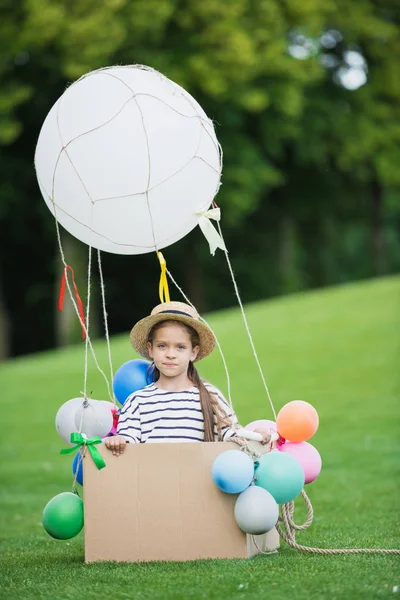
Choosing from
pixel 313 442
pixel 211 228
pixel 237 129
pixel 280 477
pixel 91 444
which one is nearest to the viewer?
pixel 280 477

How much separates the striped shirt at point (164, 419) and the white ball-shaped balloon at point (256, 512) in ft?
1.33

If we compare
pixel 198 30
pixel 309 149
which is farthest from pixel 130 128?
pixel 309 149

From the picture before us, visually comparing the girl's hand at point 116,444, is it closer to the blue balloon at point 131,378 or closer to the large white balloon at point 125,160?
the blue balloon at point 131,378

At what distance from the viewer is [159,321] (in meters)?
4.62

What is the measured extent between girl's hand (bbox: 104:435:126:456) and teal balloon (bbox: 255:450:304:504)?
0.60 metres

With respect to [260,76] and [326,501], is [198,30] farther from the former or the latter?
[326,501]

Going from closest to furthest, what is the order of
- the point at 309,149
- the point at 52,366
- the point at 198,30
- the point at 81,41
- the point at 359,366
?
the point at 359,366, the point at 52,366, the point at 81,41, the point at 198,30, the point at 309,149

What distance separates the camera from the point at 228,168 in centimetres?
2052

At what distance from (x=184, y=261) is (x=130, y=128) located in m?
18.8

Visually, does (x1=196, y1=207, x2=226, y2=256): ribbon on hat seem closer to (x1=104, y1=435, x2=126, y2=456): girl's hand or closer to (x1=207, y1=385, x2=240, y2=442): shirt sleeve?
(x1=207, y1=385, x2=240, y2=442): shirt sleeve

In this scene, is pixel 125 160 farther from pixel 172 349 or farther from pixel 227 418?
pixel 227 418

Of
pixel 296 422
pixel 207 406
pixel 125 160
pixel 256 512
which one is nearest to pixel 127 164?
pixel 125 160

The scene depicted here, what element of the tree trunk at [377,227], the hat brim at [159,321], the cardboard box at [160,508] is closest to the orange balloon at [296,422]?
the cardboard box at [160,508]

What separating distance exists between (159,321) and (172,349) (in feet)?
0.50
